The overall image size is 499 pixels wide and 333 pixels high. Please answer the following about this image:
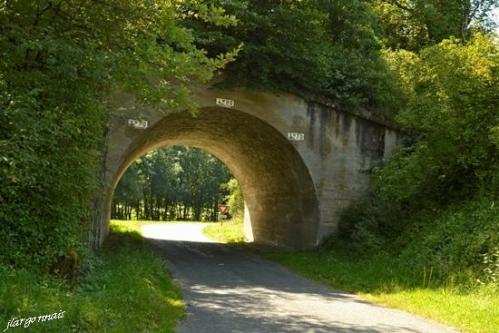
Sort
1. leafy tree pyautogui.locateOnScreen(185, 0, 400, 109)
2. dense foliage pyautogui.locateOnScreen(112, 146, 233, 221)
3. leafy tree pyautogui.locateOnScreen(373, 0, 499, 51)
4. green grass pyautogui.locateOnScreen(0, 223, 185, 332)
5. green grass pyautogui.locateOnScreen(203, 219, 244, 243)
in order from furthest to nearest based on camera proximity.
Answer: dense foliage pyautogui.locateOnScreen(112, 146, 233, 221), green grass pyautogui.locateOnScreen(203, 219, 244, 243), leafy tree pyautogui.locateOnScreen(373, 0, 499, 51), leafy tree pyautogui.locateOnScreen(185, 0, 400, 109), green grass pyautogui.locateOnScreen(0, 223, 185, 332)

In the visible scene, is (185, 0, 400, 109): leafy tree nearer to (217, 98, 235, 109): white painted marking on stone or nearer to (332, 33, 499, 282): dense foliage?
(217, 98, 235, 109): white painted marking on stone

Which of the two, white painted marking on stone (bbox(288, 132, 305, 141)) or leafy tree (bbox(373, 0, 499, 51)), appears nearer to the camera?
white painted marking on stone (bbox(288, 132, 305, 141))

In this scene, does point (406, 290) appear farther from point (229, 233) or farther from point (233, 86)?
point (229, 233)

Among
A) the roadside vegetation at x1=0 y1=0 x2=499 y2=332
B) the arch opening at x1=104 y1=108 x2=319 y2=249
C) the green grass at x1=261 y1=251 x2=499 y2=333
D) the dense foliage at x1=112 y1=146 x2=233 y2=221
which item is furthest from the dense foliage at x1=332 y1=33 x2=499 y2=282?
the dense foliage at x1=112 y1=146 x2=233 y2=221

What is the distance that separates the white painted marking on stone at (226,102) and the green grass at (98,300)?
7183 mm

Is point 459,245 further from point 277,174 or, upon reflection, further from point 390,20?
point 390,20

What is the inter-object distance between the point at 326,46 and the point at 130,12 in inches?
420

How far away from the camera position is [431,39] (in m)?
26.2

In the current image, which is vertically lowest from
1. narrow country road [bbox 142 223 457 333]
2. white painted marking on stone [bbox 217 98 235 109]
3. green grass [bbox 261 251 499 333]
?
narrow country road [bbox 142 223 457 333]

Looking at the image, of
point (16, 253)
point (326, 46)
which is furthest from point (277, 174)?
point (16, 253)

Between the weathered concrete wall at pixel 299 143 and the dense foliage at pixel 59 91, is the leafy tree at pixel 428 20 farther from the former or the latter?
the dense foliage at pixel 59 91

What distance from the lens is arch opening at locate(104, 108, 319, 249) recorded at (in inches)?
728

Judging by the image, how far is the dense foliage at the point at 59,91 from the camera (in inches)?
299

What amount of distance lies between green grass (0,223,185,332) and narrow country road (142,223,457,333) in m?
0.43
